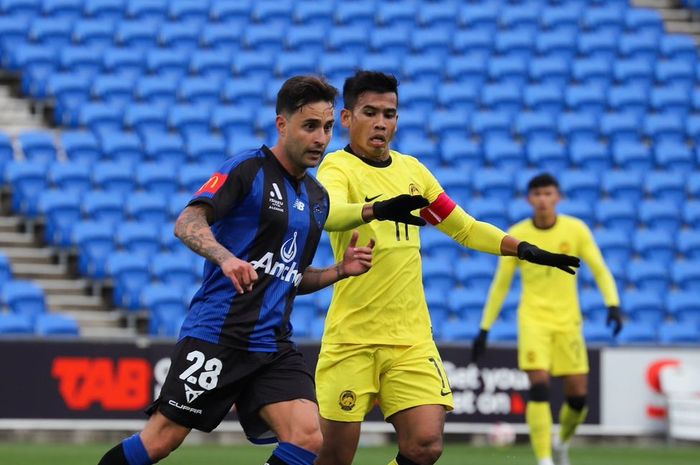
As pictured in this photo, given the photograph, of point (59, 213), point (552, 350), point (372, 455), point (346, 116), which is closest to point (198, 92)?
point (59, 213)

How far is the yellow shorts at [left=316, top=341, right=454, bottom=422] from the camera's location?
659 centimetres

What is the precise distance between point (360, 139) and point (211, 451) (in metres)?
6.01

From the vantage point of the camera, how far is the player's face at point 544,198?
35.9ft

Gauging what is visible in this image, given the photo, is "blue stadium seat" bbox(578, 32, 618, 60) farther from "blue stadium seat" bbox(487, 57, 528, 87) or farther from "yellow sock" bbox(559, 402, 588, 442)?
"yellow sock" bbox(559, 402, 588, 442)

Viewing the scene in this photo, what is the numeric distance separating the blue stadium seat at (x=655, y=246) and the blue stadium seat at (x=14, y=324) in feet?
26.9

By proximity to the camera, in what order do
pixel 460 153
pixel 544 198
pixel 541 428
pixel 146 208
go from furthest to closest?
pixel 460 153 < pixel 146 208 < pixel 544 198 < pixel 541 428

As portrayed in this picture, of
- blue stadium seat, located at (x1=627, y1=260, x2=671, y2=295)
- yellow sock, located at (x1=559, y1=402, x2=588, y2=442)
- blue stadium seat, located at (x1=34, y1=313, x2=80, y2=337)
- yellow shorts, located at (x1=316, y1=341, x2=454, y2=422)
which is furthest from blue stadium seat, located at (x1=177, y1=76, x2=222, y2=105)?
yellow shorts, located at (x1=316, y1=341, x2=454, y2=422)

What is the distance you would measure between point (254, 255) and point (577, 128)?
1404 centimetres

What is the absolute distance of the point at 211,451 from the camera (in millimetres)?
12102

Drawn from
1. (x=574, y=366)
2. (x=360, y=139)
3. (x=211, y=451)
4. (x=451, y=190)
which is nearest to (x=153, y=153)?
(x=451, y=190)

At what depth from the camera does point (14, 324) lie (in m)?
13.3

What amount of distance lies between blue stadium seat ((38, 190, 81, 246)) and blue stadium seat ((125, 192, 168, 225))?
0.64m

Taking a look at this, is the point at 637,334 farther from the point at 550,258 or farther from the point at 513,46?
the point at 550,258

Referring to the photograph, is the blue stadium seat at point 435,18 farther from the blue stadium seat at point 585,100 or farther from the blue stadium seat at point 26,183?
the blue stadium seat at point 26,183
